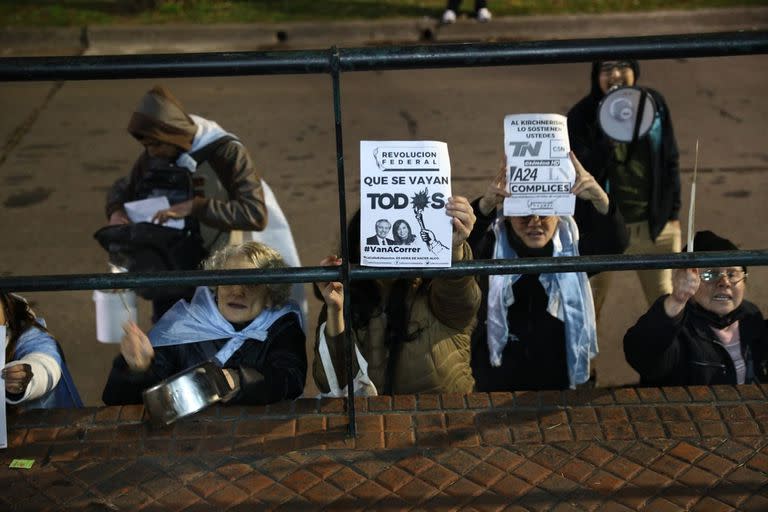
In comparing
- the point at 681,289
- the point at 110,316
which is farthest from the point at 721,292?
the point at 110,316

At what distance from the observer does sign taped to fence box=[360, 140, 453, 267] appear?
280 centimetres

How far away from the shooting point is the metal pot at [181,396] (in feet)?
10.0

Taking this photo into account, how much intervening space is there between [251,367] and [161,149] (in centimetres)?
237

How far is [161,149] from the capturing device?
547 centimetres

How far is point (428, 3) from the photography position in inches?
521

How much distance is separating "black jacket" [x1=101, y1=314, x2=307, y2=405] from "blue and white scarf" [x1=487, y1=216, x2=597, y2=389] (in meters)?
0.92

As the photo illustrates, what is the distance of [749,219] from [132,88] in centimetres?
656

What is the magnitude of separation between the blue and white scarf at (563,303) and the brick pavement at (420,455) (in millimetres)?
1152

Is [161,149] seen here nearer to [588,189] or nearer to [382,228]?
[588,189]

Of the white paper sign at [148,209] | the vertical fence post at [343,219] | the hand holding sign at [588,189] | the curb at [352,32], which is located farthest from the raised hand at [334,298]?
the curb at [352,32]

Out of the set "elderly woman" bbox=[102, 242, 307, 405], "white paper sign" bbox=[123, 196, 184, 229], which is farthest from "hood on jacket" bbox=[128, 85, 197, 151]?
"elderly woman" bbox=[102, 242, 307, 405]

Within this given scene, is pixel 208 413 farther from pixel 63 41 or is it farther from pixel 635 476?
pixel 63 41

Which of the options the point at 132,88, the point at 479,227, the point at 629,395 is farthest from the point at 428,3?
the point at 629,395

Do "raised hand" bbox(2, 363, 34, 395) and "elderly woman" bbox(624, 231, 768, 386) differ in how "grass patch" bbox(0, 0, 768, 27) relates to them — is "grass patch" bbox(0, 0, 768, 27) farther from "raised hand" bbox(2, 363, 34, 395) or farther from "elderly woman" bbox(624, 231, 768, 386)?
"raised hand" bbox(2, 363, 34, 395)
